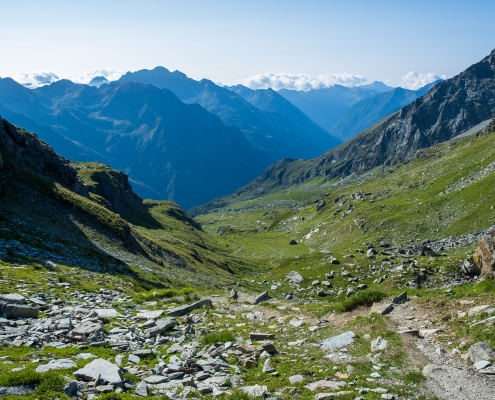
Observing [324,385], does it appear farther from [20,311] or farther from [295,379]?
[20,311]

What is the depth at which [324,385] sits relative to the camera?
13.2 metres

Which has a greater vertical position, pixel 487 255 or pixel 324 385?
pixel 324 385

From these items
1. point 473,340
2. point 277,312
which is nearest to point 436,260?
point 277,312

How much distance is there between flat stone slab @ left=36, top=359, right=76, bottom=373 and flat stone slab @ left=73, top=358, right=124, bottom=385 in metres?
0.72

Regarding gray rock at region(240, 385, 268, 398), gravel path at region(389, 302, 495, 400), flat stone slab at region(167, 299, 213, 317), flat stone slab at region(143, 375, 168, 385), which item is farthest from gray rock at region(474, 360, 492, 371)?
flat stone slab at region(167, 299, 213, 317)

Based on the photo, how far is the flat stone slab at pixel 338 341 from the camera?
16938 mm

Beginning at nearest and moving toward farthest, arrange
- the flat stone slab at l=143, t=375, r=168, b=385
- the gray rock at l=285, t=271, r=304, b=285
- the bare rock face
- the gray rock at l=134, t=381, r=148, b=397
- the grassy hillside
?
the gray rock at l=134, t=381, r=148, b=397 < the flat stone slab at l=143, t=375, r=168, b=385 < the bare rock face < the grassy hillside < the gray rock at l=285, t=271, r=304, b=285

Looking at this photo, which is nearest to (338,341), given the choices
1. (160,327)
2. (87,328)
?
(160,327)

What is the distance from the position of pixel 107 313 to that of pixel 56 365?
7.80 metres

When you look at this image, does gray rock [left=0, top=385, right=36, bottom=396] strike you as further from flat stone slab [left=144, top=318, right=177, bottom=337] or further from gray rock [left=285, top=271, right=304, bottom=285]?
gray rock [left=285, top=271, right=304, bottom=285]

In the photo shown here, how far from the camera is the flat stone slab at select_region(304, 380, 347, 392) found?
12984 mm

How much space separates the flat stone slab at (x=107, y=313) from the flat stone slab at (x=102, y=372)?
702cm

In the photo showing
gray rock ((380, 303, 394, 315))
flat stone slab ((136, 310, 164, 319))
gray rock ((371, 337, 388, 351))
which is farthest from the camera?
flat stone slab ((136, 310, 164, 319))

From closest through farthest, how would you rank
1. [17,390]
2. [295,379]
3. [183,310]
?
[17,390]
[295,379]
[183,310]
